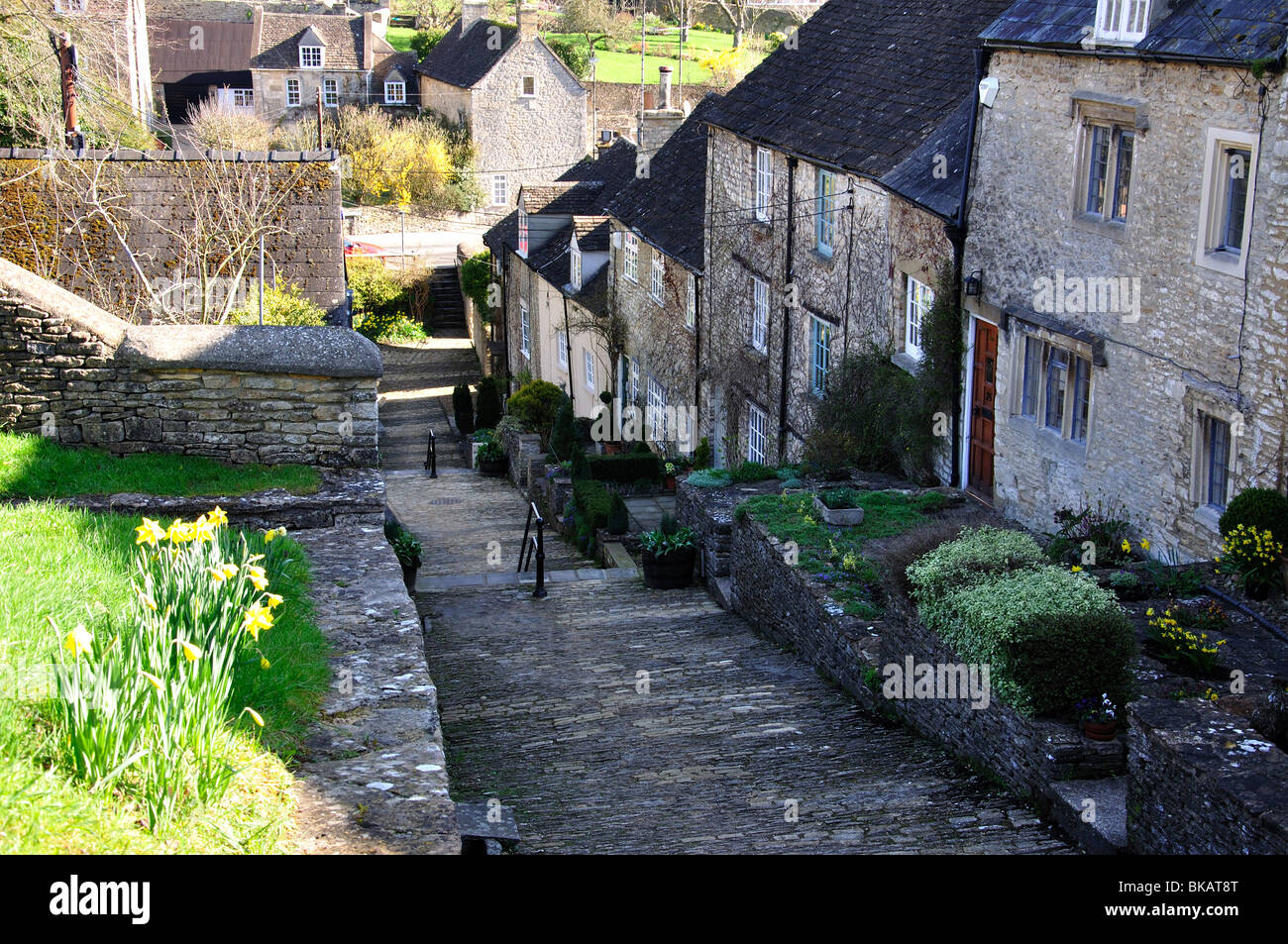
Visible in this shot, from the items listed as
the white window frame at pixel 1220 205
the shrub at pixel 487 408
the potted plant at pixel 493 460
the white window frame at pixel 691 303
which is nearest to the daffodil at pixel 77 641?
the white window frame at pixel 1220 205

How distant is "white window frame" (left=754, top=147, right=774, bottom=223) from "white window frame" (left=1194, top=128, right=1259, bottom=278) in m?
10.0

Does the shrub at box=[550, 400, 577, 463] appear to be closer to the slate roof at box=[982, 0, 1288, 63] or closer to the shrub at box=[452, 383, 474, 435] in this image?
the shrub at box=[452, 383, 474, 435]

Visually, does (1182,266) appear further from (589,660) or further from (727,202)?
(727,202)

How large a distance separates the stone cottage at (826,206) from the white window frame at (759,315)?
34 mm

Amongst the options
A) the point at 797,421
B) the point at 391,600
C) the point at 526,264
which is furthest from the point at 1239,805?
the point at 526,264

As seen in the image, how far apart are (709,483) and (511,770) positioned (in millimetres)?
8484

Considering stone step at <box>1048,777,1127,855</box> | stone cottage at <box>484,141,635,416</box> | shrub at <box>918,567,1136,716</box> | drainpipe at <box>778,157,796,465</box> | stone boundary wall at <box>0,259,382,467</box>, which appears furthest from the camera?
stone cottage at <box>484,141,635,416</box>

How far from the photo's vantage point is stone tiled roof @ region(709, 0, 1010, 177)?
16.3m

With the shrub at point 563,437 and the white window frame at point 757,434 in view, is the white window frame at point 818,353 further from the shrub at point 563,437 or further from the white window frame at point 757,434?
the shrub at point 563,437

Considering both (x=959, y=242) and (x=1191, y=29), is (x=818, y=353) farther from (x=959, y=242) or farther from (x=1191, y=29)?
(x=1191, y=29)

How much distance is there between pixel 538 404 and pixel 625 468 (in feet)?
24.0

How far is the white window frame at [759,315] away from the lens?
20.7 metres

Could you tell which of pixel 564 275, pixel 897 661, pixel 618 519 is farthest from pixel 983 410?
pixel 564 275

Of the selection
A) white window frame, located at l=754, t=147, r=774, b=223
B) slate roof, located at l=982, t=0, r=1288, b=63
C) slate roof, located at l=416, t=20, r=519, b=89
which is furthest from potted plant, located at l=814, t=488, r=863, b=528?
slate roof, located at l=416, t=20, r=519, b=89
